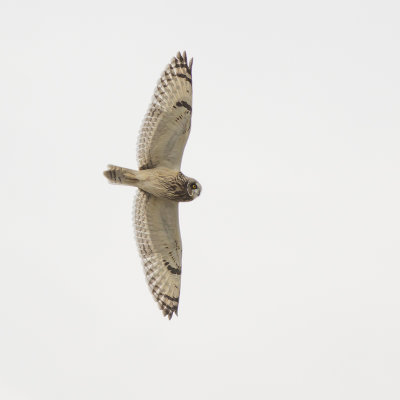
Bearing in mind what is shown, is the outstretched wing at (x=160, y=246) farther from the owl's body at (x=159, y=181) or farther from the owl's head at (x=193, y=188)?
the owl's head at (x=193, y=188)

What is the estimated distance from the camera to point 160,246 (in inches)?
784

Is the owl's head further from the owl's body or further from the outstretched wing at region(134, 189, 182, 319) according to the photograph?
the outstretched wing at region(134, 189, 182, 319)

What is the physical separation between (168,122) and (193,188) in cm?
148

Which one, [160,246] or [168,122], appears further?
[160,246]

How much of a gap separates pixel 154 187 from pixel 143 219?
1.00 metres

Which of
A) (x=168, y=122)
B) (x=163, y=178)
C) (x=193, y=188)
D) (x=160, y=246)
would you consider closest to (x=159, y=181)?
(x=163, y=178)

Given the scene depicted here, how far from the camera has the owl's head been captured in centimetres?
1875

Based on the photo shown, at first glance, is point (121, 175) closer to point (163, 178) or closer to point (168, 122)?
point (163, 178)

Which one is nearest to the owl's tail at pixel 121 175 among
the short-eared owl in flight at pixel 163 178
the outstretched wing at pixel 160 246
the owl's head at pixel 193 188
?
the short-eared owl in flight at pixel 163 178

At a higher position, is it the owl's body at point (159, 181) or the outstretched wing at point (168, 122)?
the outstretched wing at point (168, 122)

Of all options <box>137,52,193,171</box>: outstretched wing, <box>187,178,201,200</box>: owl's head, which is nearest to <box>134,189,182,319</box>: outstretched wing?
<box>187,178,201,200</box>: owl's head

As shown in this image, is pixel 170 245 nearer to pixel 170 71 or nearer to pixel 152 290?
pixel 152 290

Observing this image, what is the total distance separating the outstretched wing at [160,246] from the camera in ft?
63.9

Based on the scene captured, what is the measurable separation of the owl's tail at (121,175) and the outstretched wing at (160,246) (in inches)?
26.8
